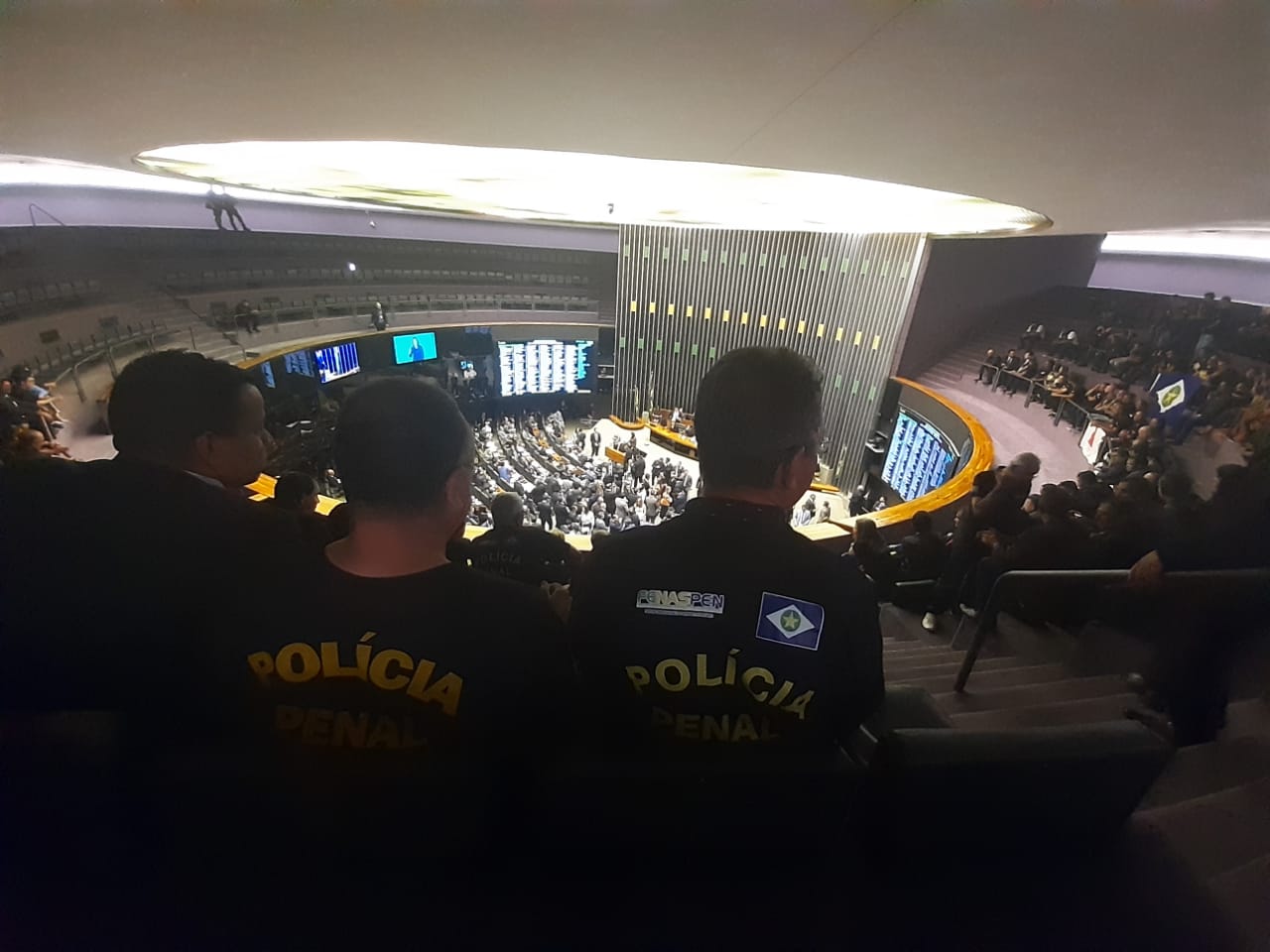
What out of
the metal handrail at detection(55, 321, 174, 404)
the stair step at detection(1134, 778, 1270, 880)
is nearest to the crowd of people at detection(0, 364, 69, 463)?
the metal handrail at detection(55, 321, 174, 404)

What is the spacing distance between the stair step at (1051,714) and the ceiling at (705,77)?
67.3 inches

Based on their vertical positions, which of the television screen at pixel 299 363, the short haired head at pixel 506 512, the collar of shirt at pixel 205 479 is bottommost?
the short haired head at pixel 506 512

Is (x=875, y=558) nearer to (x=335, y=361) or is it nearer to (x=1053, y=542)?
(x=1053, y=542)

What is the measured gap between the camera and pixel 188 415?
46.9 inches

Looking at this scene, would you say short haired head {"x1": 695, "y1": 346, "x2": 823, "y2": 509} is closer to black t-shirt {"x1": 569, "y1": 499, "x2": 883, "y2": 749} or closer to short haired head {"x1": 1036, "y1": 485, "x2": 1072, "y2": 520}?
black t-shirt {"x1": 569, "y1": 499, "x2": 883, "y2": 749}

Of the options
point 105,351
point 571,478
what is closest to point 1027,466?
point 571,478

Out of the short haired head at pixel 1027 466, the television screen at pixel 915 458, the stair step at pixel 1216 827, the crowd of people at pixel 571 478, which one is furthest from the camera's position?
the television screen at pixel 915 458

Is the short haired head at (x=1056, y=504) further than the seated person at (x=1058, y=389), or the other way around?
the seated person at (x=1058, y=389)

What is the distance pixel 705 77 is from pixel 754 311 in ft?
26.1

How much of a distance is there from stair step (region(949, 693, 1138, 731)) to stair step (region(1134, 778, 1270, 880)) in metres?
0.36

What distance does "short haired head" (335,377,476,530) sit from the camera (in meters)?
0.72

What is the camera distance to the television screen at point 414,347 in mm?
4891

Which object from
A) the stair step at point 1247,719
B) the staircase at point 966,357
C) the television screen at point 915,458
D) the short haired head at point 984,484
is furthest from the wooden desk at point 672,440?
the stair step at point 1247,719

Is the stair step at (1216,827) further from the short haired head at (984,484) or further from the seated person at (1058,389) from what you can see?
the seated person at (1058,389)
